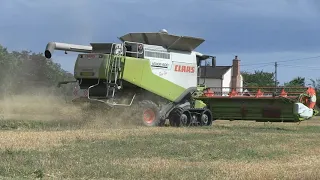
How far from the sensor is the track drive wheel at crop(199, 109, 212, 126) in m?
22.5

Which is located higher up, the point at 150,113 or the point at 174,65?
the point at 174,65

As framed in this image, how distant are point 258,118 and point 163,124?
4.53 meters

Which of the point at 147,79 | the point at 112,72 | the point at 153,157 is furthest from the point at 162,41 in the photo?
the point at 153,157

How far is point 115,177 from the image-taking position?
25.4 ft

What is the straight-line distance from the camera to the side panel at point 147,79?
18938 millimetres

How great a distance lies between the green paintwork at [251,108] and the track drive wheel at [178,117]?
188 cm

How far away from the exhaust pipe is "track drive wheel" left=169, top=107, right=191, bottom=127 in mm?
4421

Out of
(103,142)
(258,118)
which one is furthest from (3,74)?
(103,142)

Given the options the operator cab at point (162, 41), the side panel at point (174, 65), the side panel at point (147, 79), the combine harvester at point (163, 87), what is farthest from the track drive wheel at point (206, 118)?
the operator cab at point (162, 41)

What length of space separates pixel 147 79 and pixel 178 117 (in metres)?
2.52

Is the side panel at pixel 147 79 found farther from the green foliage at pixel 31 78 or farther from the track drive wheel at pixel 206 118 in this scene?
the green foliage at pixel 31 78

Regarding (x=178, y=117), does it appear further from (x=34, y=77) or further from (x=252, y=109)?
(x=34, y=77)

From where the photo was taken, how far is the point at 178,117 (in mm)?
21172

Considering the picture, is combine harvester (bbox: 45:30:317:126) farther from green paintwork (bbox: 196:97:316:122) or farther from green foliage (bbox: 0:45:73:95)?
green foliage (bbox: 0:45:73:95)
